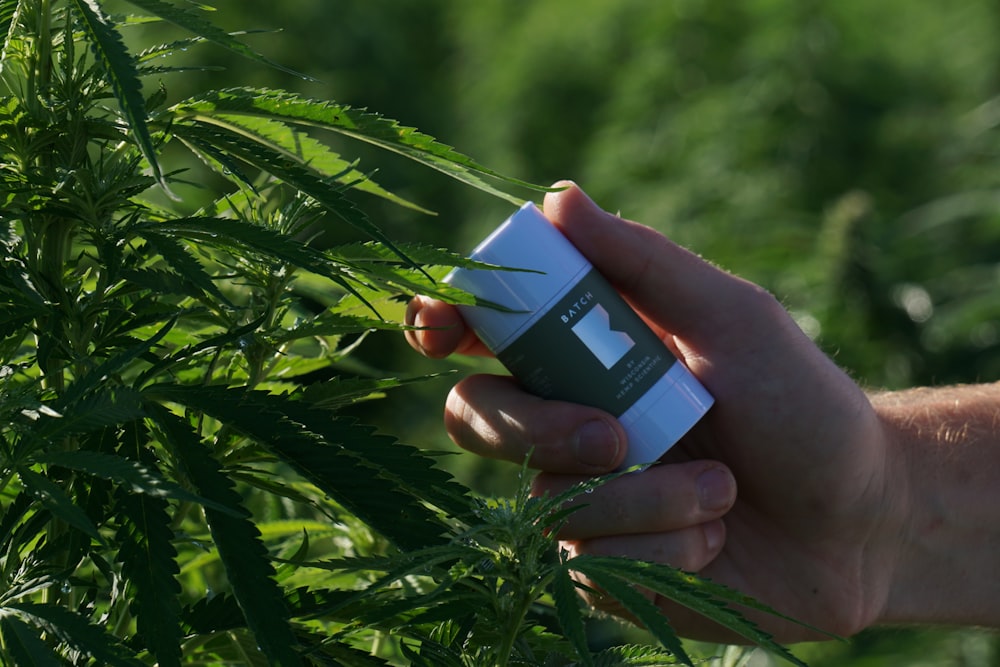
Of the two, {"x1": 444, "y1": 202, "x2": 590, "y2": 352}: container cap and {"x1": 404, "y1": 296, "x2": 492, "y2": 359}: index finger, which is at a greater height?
{"x1": 444, "y1": 202, "x2": 590, "y2": 352}: container cap

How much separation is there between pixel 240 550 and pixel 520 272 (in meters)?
0.53

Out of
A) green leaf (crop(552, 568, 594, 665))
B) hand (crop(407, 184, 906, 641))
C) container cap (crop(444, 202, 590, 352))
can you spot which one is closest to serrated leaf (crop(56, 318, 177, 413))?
green leaf (crop(552, 568, 594, 665))

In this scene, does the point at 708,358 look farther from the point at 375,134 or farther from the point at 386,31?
the point at 386,31

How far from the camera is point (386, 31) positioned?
9.18 metres

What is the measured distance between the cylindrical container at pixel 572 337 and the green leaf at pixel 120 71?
1.69 feet

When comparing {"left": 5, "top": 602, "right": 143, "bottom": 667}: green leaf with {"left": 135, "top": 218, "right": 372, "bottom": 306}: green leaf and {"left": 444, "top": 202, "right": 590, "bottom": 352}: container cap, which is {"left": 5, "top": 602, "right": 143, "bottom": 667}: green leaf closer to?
{"left": 135, "top": 218, "right": 372, "bottom": 306}: green leaf

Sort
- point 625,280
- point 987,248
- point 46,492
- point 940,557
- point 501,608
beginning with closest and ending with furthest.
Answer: point 46,492, point 501,608, point 625,280, point 940,557, point 987,248

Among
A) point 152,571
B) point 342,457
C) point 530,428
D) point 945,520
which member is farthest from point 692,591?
point 945,520

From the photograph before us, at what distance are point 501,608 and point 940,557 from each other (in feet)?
3.90

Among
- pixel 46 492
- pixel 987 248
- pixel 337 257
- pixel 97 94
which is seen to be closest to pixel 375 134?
pixel 337 257

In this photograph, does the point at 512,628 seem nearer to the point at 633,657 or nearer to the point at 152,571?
the point at 633,657

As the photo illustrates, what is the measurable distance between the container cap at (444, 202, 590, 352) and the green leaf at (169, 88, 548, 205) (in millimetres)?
337

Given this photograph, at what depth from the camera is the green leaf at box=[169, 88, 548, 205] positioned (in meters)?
0.91

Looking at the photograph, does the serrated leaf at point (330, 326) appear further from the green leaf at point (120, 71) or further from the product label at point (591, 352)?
the product label at point (591, 352)
